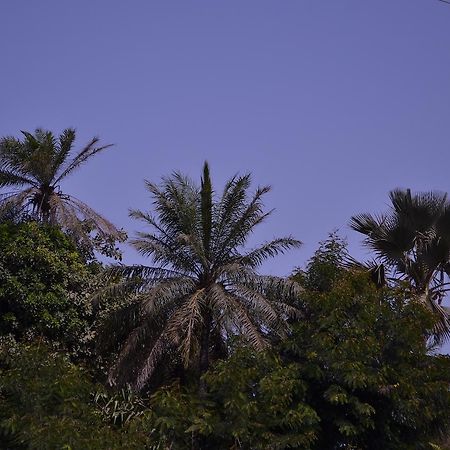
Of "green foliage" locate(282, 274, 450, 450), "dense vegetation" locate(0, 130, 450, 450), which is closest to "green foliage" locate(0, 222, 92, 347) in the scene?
"dense vegetation" locate(0, 130, 450, 450)

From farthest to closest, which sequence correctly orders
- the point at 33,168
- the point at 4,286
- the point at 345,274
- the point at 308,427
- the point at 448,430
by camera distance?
the point at 33,168 → the point at 4,286 → the point at 345,274 → the point at 448,430 → the point at 308,427

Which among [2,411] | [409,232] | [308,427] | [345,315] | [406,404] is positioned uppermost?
[409,232]

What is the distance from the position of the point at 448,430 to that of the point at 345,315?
2995 millimetres

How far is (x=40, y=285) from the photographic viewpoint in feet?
74.4

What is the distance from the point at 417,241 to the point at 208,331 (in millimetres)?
5339

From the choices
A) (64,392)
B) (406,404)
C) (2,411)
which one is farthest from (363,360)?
(2,411)

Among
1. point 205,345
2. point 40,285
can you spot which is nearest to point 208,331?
point 205,345

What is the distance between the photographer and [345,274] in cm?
1948

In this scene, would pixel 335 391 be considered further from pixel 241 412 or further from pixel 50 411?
pixel 50 411

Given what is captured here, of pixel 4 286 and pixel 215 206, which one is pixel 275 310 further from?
pixel 4 286

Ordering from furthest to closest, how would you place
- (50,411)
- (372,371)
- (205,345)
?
(205,345) → (372,371) → (50,411)

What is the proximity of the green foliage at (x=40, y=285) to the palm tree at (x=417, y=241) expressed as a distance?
750cm

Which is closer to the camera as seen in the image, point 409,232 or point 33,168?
point 409,232

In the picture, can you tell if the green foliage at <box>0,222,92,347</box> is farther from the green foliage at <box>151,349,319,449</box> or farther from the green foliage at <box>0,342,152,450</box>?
the green foliage at <box>151,349,319,449</box>
